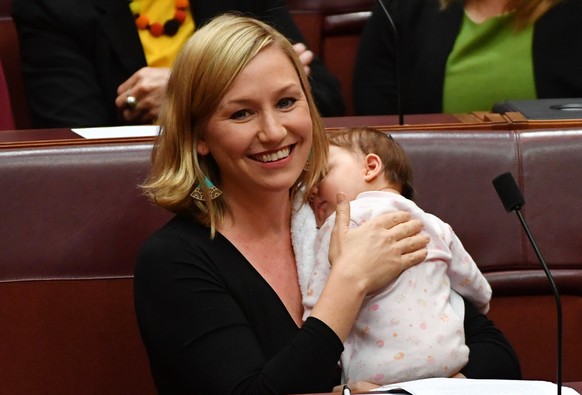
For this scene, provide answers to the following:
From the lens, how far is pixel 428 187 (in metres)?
1.48

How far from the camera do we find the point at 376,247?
1.21 meters

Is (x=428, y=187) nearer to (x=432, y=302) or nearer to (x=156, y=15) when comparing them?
(x=432, y=302)

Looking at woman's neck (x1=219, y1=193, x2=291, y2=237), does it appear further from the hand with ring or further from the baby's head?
the hand with ring

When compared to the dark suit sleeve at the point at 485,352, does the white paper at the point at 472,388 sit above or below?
above

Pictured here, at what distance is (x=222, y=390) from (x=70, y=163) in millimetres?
416

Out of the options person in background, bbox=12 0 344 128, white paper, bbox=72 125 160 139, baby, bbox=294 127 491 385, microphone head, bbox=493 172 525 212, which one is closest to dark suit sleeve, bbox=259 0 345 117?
person in background, bbox=12 0 344 128

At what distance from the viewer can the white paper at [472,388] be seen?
3.44ft

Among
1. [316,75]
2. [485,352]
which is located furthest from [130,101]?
[485,352]

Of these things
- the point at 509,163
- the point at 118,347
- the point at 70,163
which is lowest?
the point at 118,347

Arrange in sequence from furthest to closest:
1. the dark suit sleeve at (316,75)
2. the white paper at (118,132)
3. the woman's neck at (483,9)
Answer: the woman's neck at (483,9), the dark suit sleeve at (316,75), the white paper at (118,132)

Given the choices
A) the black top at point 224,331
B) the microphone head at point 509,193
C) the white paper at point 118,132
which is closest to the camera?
the microphone head at point 509,193

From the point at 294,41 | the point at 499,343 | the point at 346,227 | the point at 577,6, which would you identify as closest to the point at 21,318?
the point at 346,227

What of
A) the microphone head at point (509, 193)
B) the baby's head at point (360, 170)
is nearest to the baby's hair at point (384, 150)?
the baby's head at point (360, 170)

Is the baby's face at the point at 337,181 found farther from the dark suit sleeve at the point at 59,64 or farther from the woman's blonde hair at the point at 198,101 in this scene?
the dark suit sleeve at the point at 59,64
